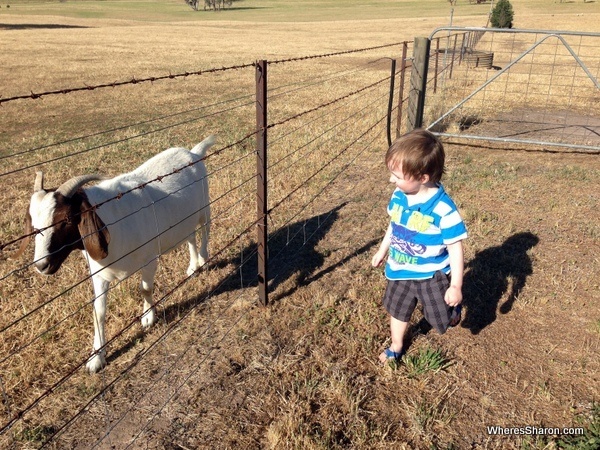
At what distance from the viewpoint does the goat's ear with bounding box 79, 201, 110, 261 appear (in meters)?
2.90

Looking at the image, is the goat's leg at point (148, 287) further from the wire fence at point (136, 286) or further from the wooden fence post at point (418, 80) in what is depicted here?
the wooden fence post at point (418, 80)

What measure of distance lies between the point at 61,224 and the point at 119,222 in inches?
21.8

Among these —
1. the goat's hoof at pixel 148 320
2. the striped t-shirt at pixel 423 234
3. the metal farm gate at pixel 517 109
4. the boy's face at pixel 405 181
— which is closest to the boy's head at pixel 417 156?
the boy's face at pixel 405 181

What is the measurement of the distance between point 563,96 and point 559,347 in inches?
410

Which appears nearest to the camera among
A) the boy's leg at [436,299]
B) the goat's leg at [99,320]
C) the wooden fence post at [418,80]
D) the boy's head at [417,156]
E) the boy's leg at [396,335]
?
the boy's head at [417,156]

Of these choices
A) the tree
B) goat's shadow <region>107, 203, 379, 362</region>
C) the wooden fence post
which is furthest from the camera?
the tree

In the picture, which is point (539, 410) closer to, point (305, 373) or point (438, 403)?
point (438, 403)

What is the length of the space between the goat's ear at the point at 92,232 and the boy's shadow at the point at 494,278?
2722mm

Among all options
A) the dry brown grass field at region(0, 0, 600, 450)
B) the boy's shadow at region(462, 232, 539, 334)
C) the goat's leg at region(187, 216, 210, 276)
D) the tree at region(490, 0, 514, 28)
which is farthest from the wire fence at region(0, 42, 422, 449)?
the tree at region(490, 0, 514, 28)

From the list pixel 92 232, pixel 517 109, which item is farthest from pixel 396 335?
pixel 517 109

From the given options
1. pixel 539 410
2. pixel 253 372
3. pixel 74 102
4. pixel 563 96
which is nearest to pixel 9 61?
pixel 74 102

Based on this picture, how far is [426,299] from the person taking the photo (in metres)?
3.14

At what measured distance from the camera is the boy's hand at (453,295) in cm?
295

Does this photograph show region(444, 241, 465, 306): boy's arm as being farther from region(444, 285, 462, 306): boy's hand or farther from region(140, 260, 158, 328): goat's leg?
region(140, 260, 158, 328): goat's leg
